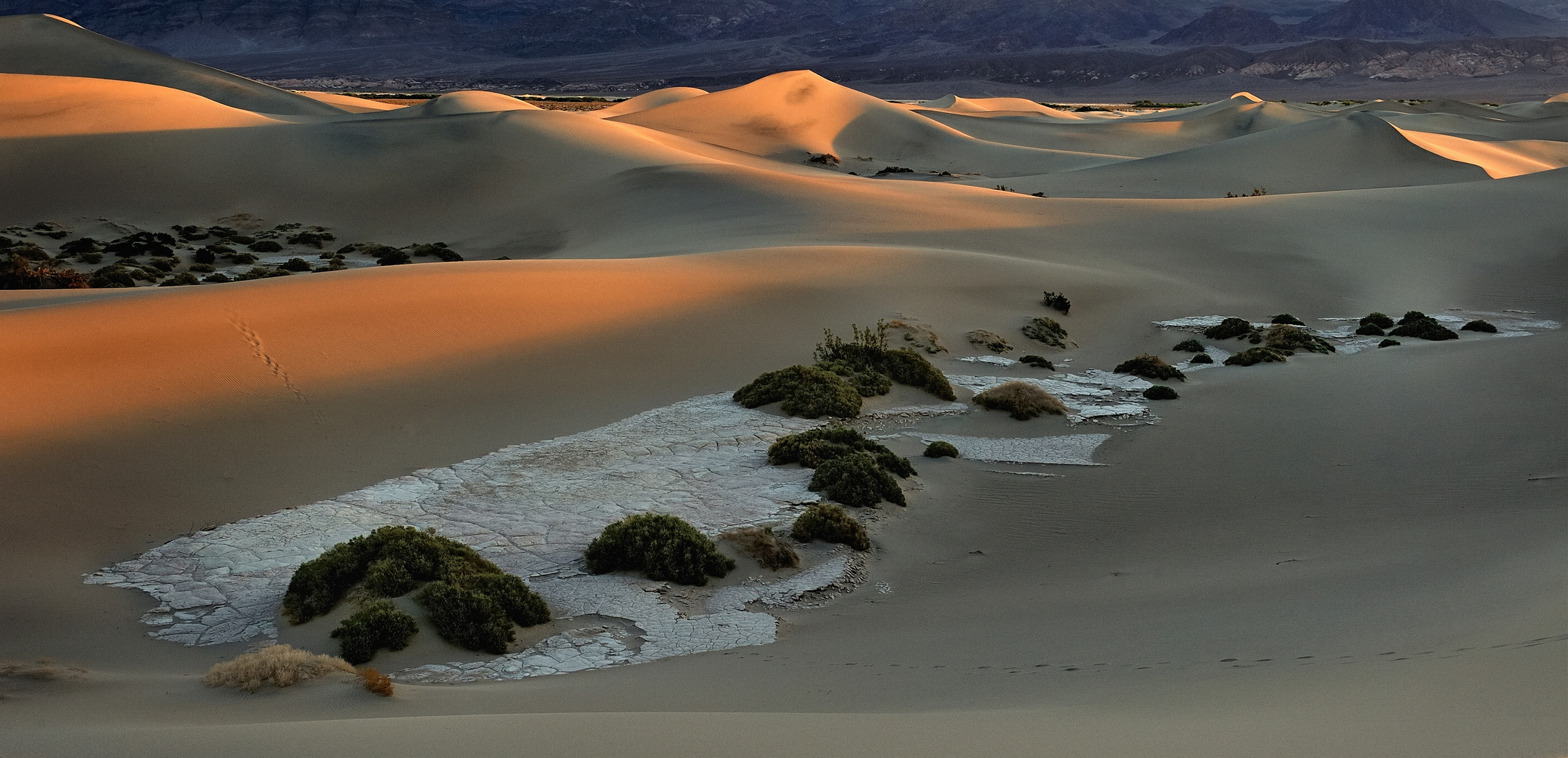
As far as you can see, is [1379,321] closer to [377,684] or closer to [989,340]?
[989,340]

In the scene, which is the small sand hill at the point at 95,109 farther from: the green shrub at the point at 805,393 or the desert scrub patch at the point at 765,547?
the desert scrub patch at the point at 765,547

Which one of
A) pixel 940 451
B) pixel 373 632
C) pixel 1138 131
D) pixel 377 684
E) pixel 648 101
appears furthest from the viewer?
pixel 648 101

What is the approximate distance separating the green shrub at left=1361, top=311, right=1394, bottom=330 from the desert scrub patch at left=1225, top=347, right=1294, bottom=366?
4656 mm

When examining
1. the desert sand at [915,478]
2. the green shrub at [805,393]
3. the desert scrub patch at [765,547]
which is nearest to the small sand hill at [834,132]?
the desert sand at [915,478]

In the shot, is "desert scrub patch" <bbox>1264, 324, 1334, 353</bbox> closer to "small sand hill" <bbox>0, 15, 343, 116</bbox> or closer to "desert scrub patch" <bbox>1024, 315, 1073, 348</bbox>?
"desert scrub patch" <bbox>1024, 315, 1073, 348</bbox>

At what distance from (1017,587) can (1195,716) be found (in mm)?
4229

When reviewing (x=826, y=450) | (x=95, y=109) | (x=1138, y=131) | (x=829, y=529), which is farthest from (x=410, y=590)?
(x=1138, y=131)

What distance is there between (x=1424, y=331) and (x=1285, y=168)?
126 feet

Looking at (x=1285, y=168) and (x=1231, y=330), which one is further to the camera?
(x=1285, y=168)

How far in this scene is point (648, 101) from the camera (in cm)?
9000

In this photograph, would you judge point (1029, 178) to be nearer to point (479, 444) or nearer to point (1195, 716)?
point (479, 444)

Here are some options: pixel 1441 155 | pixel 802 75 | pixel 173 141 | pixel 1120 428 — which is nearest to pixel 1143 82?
pixel 802 75

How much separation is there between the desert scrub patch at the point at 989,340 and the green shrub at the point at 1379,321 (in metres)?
8.31

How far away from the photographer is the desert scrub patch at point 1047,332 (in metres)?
22.1
